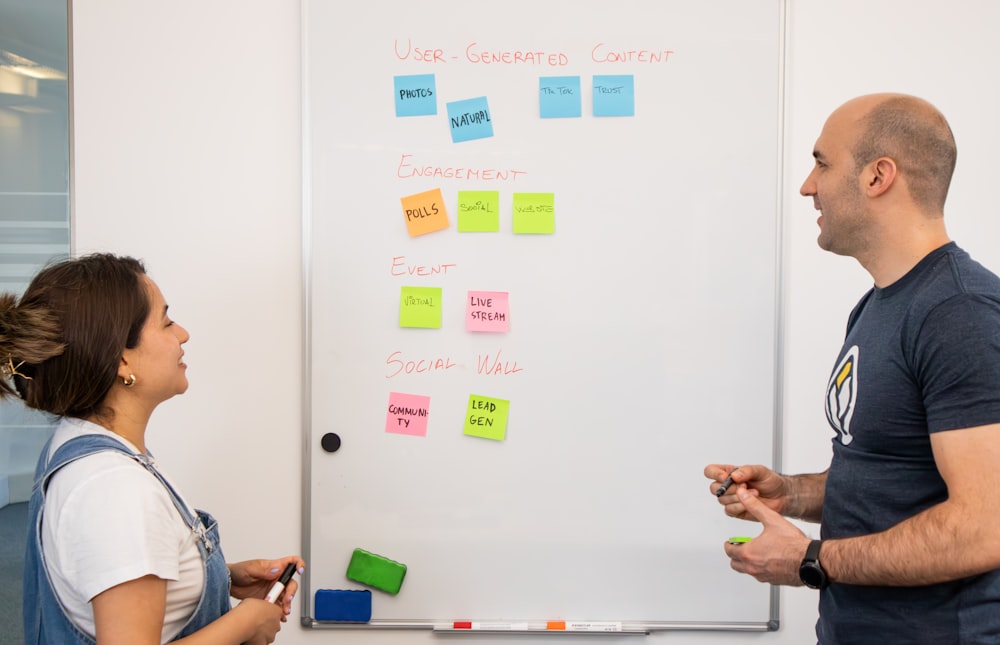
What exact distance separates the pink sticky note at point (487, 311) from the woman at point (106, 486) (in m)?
0.83

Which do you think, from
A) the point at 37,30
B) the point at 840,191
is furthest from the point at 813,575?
the point at 37,30

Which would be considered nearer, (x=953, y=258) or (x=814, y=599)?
(x=953, y=258)

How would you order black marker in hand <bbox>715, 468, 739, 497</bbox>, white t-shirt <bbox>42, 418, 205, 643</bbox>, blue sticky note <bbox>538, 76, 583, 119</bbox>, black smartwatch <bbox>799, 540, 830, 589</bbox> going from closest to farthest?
white t-shirt <bbox>42, 418, 205, 643</bbox> < black smartwatch <bbox>799, 540, 830, 589</bbox> < black marker in hand <bbox>715, 468, 739, 497</bbox> < blue sticky note <bbox>538, 76, 583, 119</bbox>

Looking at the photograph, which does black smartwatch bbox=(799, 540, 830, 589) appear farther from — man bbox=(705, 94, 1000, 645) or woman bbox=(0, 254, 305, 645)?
woman bbox=(0, 254, 305, 645)

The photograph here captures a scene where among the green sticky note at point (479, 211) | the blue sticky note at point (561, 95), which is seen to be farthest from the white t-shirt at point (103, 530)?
the blue sticky note at point (561, 95)

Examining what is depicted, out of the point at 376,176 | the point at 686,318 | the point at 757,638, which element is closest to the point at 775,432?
the point at 686,318

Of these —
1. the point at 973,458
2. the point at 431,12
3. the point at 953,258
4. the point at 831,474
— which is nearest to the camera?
the point at 973,458

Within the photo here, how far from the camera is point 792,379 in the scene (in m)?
2.01

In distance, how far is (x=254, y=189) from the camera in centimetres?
200

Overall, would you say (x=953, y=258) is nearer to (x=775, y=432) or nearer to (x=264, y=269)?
(x=775, y=432)

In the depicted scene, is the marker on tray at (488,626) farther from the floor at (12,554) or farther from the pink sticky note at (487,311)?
the floor at (12,554)

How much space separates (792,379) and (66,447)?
1.67 m

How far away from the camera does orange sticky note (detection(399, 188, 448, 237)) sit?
1.97 m

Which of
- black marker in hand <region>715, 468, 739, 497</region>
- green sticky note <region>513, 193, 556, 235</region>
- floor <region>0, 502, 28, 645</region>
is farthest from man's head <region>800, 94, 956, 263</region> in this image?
floor <region>0, 502, 28, 645</region>
